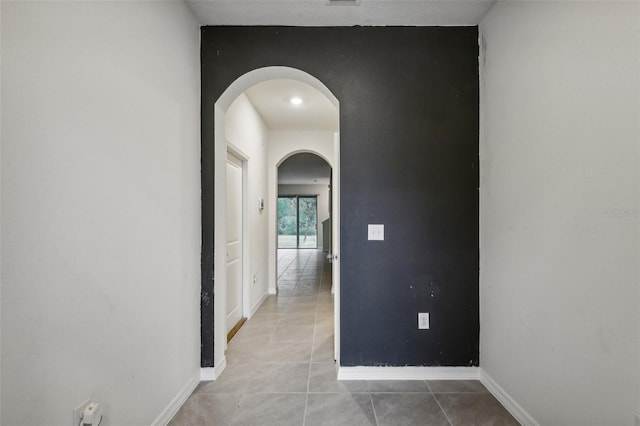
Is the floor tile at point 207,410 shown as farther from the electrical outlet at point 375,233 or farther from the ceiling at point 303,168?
the ceiling at point 303,168

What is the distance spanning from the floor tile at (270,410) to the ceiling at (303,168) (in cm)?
555

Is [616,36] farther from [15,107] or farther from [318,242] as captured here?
[318,242]

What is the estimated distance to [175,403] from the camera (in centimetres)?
186

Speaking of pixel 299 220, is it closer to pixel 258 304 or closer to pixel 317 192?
pixel 317 192

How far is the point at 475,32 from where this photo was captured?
2268 mm

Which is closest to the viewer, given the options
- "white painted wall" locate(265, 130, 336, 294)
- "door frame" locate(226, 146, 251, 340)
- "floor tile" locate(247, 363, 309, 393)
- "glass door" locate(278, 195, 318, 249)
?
"floor tile" locate(247, 363, 309, 393)

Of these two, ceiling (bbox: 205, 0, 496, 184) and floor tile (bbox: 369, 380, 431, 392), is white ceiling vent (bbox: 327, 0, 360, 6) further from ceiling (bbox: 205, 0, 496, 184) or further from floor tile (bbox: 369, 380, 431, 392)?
floor tile (bbox: 369, 380, 431, 392)

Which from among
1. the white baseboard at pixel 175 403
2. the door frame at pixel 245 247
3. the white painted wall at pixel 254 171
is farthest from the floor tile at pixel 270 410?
the white painted wall at pixel 254 171

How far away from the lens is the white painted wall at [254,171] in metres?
3.22

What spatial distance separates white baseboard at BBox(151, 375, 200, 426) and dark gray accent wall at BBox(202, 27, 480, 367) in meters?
0.20

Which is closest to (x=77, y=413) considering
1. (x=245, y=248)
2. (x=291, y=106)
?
(x=245, y=248)

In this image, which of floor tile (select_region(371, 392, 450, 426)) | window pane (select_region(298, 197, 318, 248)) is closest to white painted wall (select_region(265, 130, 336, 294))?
floor tile (select_region(371, 392, 450, 426))

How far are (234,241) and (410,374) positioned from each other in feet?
7.24

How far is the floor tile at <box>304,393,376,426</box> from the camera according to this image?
70.1 inches
